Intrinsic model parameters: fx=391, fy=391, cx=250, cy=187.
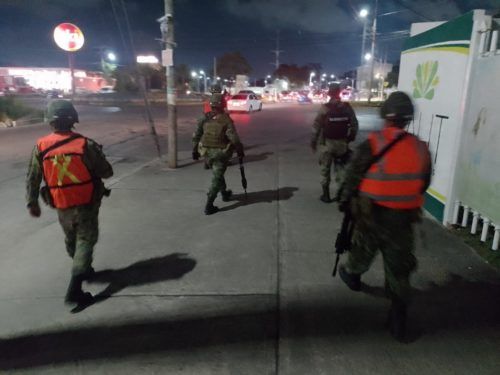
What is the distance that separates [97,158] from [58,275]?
4.80 feet

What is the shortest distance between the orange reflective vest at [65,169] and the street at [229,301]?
3.19 ft

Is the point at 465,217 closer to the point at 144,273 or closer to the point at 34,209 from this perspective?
the point at 144,273

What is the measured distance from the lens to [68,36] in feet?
84.6

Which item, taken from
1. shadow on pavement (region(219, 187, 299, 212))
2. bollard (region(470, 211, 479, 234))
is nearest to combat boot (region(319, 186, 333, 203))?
shadow on pavement (region(219, 187, 299, 212))

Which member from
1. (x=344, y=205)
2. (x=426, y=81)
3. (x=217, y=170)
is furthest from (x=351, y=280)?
(x=426, y=81)

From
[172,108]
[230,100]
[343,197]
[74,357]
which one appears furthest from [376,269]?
[230,100]

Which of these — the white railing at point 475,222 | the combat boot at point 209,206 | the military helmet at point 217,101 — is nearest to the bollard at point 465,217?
the white railing at point 475,222

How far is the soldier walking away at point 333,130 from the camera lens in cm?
589

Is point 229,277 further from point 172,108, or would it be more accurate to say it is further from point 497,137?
point 172,108

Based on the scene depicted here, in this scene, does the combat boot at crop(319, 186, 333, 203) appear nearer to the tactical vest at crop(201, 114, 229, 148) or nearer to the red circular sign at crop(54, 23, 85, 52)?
the tactical vest at crop(201, 114, 229, 148)

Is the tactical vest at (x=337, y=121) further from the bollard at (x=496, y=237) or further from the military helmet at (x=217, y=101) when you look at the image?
the bollard at (x=496, y=237)

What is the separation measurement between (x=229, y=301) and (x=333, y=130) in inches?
137

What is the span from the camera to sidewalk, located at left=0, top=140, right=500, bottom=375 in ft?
8.87

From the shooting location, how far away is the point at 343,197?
120 inches
